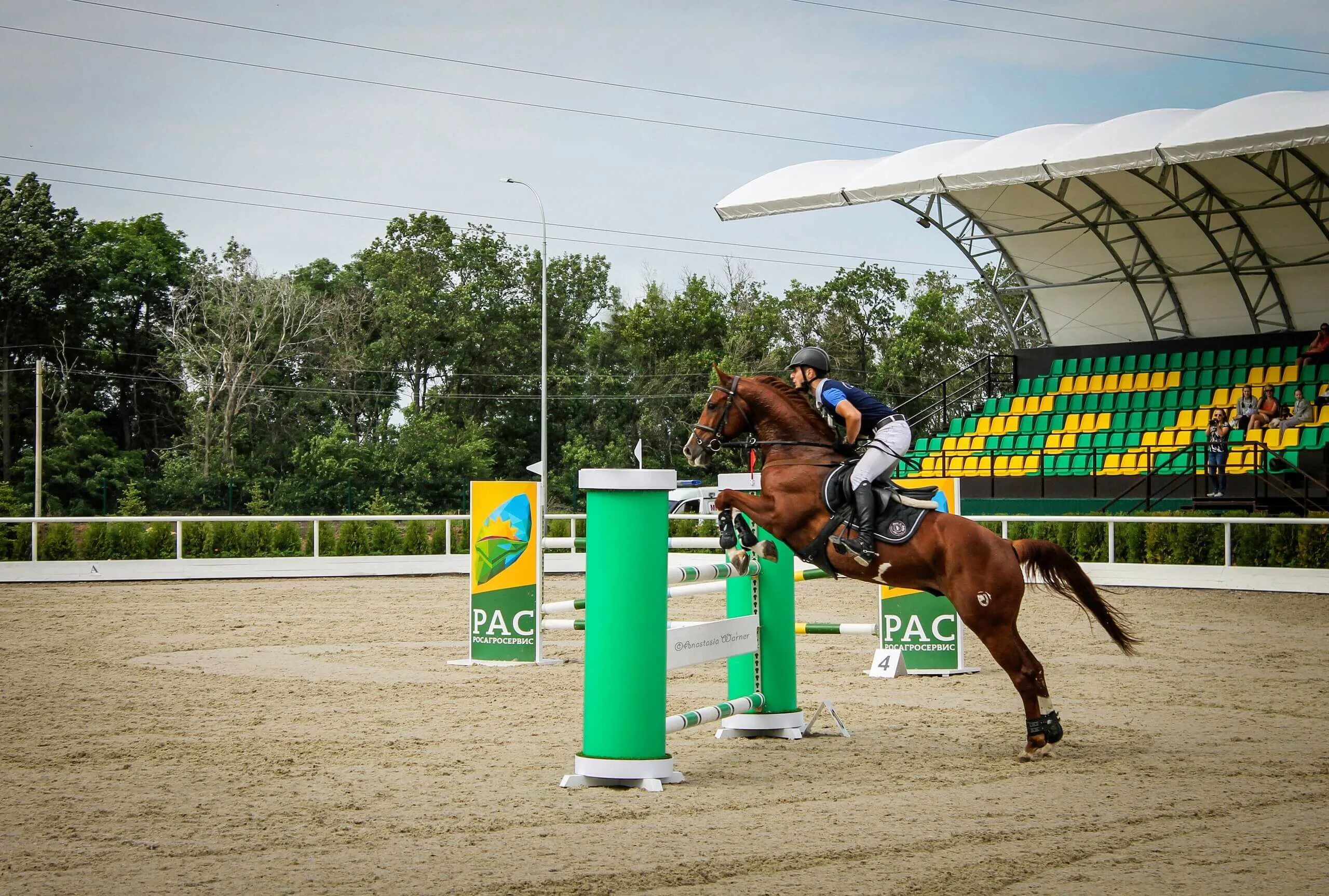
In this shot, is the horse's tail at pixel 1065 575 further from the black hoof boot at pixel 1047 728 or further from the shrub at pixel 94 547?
the shrub at pixel 94 547

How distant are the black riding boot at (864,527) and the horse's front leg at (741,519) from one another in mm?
453

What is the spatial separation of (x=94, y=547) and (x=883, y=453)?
60.5ft

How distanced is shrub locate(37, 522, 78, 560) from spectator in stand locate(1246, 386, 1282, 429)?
21.0 meters

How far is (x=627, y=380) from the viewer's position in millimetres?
46219

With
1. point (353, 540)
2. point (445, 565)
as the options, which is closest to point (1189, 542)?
point (445, 565)

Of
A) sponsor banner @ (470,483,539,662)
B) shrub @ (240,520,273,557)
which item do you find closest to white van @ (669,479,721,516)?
shrub @ (240,520,273,557)

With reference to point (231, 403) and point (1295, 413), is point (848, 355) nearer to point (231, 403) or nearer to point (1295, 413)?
point (231, 403)

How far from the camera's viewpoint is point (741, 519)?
24.4 feet

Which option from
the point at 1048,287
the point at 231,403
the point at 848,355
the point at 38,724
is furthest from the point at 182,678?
the point at 848,355

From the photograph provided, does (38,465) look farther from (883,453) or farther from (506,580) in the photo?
(883,453)

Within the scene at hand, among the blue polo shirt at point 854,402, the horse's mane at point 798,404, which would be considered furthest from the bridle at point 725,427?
the blue polo shirt at point 854,402

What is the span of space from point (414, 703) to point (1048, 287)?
924 inches

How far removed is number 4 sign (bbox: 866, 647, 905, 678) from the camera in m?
10.2

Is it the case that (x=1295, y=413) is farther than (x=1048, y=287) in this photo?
No
